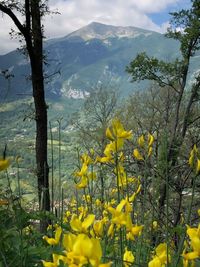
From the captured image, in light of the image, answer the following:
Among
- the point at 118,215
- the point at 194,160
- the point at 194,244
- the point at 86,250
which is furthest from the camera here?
the point at 194,160

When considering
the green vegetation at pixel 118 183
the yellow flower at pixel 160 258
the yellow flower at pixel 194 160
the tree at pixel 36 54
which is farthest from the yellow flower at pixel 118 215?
the tree at pixel 36 54

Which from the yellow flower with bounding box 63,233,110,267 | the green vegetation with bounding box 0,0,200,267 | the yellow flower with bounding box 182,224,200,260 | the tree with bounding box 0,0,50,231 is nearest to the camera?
the yellow flower with bounding box 63,233,110,267

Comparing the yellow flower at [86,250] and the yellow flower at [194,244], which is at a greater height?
the yellow flower at [86,250]

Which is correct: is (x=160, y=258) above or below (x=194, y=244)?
below

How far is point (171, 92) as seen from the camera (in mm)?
25422

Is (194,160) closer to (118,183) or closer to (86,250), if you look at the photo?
(118,183)

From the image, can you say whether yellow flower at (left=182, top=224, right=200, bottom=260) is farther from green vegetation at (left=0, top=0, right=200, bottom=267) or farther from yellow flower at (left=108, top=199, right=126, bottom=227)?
yellow flower at (left=108, top=199, right=126, bottom=227)

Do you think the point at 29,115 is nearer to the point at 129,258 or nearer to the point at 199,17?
the point at 199,17

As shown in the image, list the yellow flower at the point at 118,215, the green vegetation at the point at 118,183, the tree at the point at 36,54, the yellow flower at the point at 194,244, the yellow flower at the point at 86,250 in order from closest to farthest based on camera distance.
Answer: the yellow flower at the point at 86,250
the yellow flower at the point at 194,244
the yellow flower at the point at 118,215
the green vegetation at the point at 118,183
the tree at the point at 36,54

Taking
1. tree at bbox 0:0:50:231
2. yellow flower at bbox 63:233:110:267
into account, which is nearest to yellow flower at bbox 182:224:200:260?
yellow flower at bbox 63:233:110:267

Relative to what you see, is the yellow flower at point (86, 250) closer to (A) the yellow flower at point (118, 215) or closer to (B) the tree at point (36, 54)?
(A) the yellow flower at point (118, 215)

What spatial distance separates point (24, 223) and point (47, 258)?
0.91 ft

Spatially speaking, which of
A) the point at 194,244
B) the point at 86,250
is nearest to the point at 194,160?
the point at 194,244

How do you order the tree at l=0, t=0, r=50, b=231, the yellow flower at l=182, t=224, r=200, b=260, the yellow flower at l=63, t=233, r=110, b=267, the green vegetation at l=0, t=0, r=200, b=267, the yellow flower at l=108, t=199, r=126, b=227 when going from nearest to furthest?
the yellow flower at l=63, t=233, r=110, b=267 → the yellow flower at l=182, t=224, r=200, b=260 → the yellow flower at l=108, t=199, r=126, b=227 → the green vegetation at l=0, t=0, r=200, b=267 → the tree at l=0, t=0, r=50, b=231
